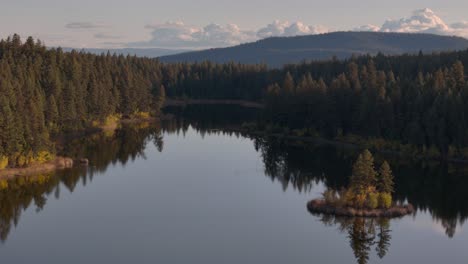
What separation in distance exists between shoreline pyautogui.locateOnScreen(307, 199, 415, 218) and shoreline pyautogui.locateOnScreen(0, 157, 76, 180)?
45769 millimetres

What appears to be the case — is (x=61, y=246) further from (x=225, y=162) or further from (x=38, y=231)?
(x=225, y=162)

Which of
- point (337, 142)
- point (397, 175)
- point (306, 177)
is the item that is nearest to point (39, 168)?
point (306, 177)

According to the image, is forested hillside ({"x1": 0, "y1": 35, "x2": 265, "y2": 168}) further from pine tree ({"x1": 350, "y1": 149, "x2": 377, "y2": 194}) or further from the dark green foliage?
pine tree ({"x1": 350, "y1": 149, "x2": 377, "y2": 194})

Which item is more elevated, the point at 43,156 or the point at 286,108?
the point at 286,108

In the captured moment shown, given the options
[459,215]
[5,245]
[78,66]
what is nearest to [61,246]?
[5,245]

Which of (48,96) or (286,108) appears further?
(286,108)

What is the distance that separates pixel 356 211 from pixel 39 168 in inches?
2093

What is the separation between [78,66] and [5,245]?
346 ft

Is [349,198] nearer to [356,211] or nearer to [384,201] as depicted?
[356,211]

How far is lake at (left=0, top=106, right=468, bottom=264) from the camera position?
6147 centimetres

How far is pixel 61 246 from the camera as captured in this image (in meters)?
62.4

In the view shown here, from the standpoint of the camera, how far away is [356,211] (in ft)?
238

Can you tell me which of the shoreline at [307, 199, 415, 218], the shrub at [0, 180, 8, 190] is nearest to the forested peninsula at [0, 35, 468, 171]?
the shrub at [0, 180, 8, 190]

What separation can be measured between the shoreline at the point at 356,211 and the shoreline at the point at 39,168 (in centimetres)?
4577
